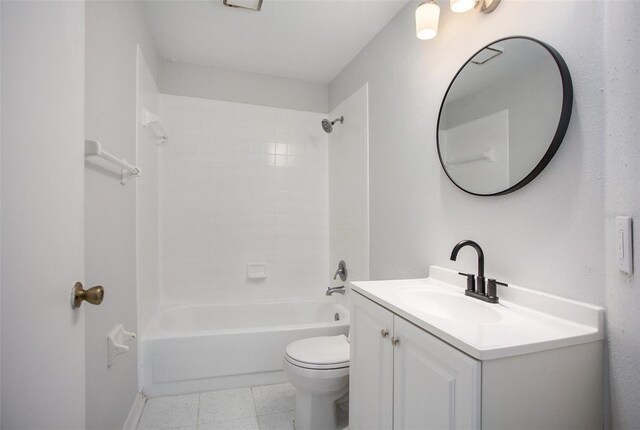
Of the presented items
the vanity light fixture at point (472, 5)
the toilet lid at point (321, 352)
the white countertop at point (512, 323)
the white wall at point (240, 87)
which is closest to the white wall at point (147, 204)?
the white wall at point (240, 87)

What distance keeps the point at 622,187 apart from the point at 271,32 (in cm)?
218

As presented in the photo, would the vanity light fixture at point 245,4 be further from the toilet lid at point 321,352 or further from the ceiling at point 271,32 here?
the toilet lid at point 321,352

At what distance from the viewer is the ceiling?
188 centimetres

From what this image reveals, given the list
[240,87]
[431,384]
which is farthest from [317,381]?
[240,87]

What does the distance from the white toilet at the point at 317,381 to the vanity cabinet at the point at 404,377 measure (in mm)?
187

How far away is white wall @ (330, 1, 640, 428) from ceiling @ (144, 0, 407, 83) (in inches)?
14.9

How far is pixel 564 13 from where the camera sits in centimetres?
98

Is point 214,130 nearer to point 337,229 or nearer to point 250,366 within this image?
point 337,229

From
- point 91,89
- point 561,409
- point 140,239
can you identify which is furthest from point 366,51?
point 561,409

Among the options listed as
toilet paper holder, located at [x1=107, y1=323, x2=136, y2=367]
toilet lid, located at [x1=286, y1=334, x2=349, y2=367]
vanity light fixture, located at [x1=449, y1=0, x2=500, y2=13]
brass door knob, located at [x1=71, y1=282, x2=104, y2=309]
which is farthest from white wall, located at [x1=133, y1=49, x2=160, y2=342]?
vanity light fixture, located at [x1=449, y1=0, x2=500, y2=13]

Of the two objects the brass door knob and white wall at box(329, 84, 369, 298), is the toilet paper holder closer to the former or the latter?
the brass door knob

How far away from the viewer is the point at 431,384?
0.88m

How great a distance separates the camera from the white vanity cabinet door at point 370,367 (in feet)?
3.64

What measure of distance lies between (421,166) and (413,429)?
123cm
